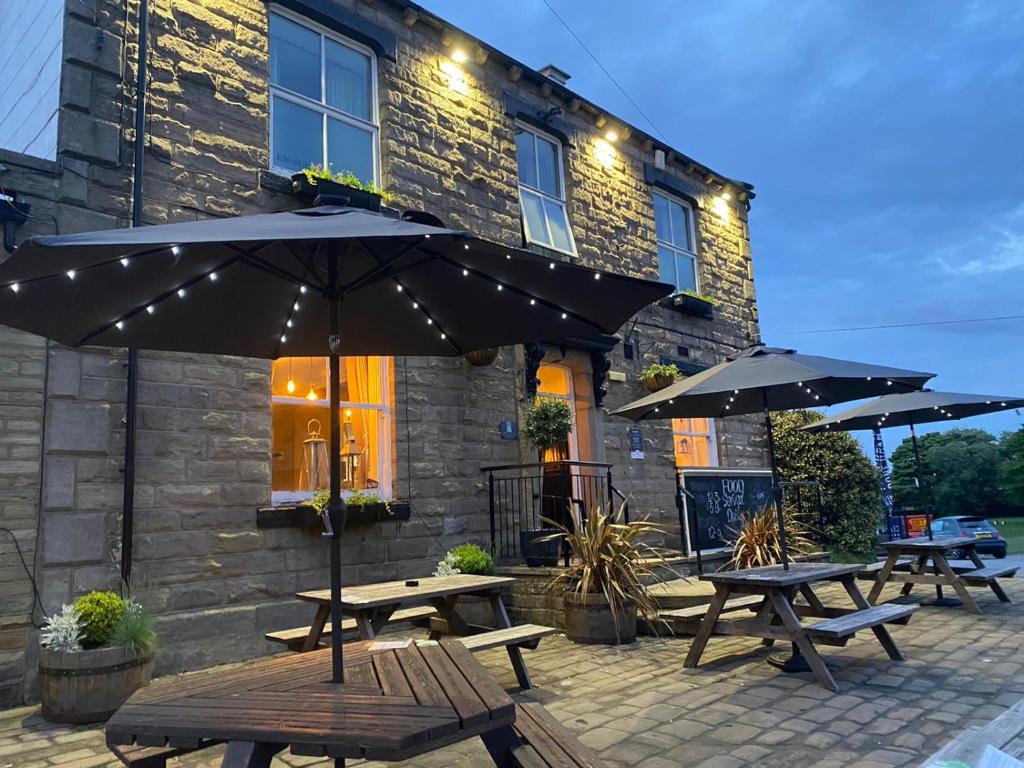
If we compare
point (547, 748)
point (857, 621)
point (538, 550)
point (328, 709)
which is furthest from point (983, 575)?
point (328, 709)

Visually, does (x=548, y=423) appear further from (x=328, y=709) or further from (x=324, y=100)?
(x=328, y=709)

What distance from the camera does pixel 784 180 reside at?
184500 mm

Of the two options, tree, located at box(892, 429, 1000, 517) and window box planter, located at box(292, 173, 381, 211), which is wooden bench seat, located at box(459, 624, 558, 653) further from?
tree, located at box(892, 429, 1000, 517)

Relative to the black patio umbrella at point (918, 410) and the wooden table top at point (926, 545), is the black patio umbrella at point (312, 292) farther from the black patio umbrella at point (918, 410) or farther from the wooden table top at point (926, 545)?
the black patio umbrella at point (918, 410)

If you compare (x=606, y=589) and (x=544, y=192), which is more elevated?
(x=544, y=192)

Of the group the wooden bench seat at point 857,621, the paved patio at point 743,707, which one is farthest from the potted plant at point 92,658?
the wooden bench seat at point 857,621

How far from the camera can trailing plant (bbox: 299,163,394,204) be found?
6301 millimetres

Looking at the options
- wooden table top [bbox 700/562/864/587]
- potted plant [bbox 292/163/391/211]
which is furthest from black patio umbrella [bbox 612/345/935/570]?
potted plant [bbox 292/163/391/211]

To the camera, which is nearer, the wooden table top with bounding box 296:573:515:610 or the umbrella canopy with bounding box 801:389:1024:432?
the wooden table top with bounding box 296:573:515:610

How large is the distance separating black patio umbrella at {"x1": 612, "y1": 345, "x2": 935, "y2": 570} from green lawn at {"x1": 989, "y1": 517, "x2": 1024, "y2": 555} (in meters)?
15.5

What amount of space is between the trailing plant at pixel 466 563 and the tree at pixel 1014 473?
3982cm

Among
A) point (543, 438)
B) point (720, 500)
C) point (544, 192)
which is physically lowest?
point (720, 500)

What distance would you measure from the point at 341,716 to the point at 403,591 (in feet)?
8.89

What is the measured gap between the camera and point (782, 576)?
4688 mm
